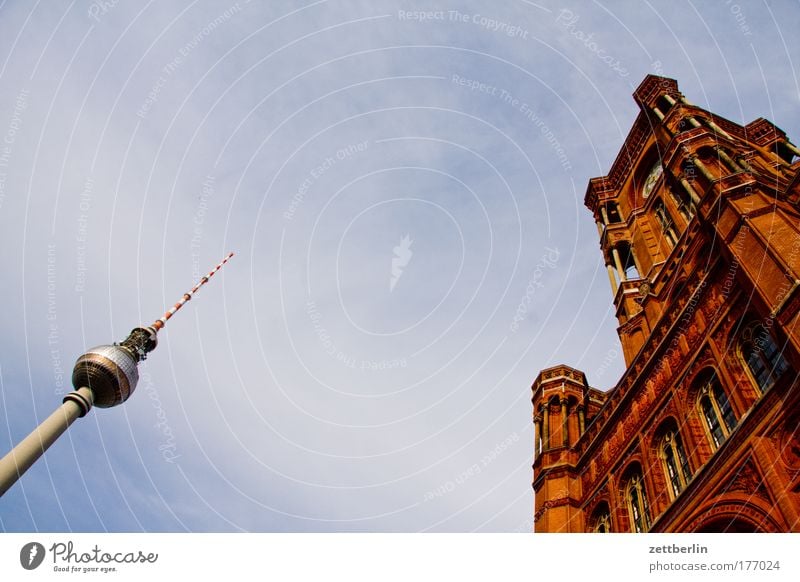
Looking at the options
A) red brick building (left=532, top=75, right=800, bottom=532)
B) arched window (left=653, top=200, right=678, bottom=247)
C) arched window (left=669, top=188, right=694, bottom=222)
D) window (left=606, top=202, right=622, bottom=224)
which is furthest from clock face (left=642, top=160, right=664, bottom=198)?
arched window (left=669, top=188, right=694, bottom=222)

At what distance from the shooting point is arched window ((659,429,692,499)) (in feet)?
50.1

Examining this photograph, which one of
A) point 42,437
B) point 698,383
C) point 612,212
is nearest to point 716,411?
point 698,383

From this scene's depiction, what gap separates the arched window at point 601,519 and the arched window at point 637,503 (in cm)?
97

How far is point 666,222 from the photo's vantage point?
2778 cm

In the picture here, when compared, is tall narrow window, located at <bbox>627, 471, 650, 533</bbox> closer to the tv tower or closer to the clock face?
the clock face

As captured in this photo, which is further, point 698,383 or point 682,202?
point 682,202

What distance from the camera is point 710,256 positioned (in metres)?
17.4

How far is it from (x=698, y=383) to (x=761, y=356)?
256 cm

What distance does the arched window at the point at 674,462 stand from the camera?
15266mm

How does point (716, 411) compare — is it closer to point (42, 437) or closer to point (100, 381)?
point (42, 437)

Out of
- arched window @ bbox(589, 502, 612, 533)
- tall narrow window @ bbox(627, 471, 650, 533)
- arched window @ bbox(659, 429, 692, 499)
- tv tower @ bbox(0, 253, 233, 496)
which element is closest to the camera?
arched window @ bbox(659, 429, 692, 499)

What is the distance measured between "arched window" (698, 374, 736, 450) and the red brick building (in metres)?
0.03
